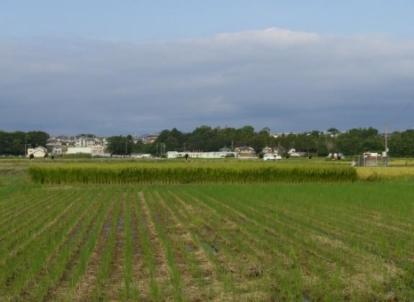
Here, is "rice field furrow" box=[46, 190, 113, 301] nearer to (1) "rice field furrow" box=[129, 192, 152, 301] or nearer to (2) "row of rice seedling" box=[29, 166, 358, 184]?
(1) "rice field furrow" box=[129, 192, 152, 301]

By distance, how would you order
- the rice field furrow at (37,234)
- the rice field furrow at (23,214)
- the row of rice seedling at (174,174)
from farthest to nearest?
the row of rice seedling at (174,174) → the rice field furrow at (23,214) → the rice field furrow at (37,234)

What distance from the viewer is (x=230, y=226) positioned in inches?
760

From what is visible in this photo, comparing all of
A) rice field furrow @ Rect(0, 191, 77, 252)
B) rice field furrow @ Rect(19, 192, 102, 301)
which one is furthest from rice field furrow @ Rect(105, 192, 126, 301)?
rice field furrow @ Rect(0, 191, 77, 252)

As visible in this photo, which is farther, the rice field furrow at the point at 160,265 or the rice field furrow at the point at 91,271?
the rice field furrow at the point at 160,265

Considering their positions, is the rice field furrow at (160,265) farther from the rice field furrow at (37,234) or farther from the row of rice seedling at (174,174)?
the row of rice seedling at (174,174)

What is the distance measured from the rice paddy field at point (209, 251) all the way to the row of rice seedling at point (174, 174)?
21.8 meters

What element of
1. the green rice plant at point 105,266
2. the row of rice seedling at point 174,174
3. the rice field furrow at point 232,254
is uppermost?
the row of rice seedling at point 174,174

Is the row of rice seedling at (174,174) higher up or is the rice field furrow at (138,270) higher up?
the row of rice seedling at (174,174)

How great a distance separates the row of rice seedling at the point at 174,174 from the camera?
50.6 meters

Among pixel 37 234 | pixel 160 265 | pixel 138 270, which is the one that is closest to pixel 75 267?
pixel 138 270

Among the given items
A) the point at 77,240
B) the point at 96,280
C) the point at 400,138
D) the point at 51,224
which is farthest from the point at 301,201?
the point at 400,138

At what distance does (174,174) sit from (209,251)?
1464 inches

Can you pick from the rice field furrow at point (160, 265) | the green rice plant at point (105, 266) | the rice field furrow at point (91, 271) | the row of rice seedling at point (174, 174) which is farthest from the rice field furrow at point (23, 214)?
the row of rice seedling at point (174, 174)

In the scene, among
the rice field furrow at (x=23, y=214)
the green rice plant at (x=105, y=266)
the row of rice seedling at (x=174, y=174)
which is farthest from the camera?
the row of rice seedling at (x=174, y=174)
